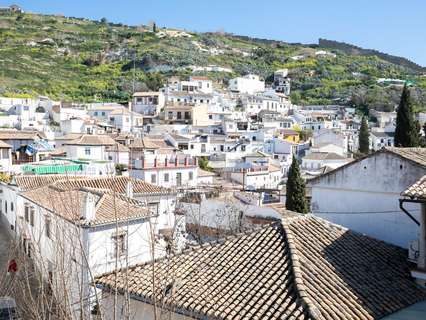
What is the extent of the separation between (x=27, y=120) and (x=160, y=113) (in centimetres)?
2256

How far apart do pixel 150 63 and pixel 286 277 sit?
105 m

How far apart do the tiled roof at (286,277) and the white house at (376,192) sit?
35.2 inches

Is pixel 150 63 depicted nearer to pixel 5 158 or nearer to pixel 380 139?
pixel 380 139

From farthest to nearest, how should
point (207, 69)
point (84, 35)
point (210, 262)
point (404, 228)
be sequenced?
point (84, 35) → point (207, 69) → point (404, 228) → point (210, 262)

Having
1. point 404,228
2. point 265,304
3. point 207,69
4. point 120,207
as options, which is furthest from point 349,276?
point 207,69

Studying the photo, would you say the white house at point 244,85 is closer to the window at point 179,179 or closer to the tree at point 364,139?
the tree at point 364,139

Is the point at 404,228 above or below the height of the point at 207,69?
below

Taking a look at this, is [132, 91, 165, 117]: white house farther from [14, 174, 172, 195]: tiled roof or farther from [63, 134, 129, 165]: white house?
[14, 174, 172, 195]: tiled roof

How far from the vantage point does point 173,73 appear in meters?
105

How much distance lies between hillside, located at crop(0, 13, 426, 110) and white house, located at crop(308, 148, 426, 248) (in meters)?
67.9

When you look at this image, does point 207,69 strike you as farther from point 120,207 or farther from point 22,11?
point 120,207

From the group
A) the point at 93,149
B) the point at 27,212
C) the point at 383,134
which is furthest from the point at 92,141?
the point at 383,134

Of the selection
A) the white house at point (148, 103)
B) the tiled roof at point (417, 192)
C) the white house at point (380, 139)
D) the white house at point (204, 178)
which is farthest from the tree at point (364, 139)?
the tiled roof at point (417, 192)

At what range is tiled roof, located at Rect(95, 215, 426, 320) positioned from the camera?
26.1ft
